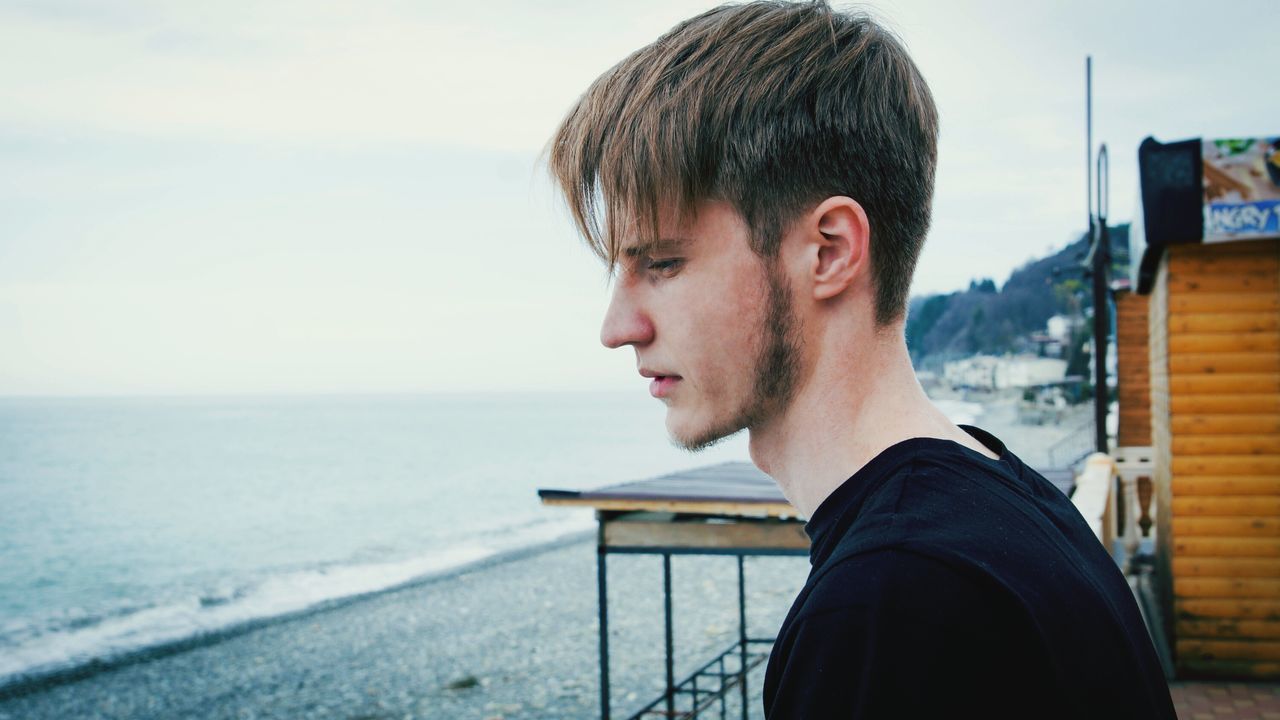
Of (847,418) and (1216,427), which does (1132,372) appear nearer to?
(1216,427)

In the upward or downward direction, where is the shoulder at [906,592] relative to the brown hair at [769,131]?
downward

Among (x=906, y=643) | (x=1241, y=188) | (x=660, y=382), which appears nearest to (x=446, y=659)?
(x=1241, y=188)

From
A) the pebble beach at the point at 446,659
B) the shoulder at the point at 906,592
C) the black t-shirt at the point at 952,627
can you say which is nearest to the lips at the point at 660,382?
the black t-shirt at the point at 952,627

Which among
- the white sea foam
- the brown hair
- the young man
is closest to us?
the young man

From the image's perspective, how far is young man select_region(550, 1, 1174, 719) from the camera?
109 cm

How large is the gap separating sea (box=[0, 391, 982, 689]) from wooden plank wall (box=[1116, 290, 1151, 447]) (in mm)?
7597

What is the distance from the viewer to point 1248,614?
6.63m

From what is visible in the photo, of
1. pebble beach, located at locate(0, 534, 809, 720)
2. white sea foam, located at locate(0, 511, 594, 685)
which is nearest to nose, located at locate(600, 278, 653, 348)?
pebble beach, located at locate(0, 534, 809, 720)

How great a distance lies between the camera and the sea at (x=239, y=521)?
2544 centimetres

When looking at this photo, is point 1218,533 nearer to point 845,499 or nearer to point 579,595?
point 845,499

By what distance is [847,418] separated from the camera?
118 centimetres

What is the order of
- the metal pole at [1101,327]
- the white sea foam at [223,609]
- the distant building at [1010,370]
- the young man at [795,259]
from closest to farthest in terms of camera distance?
the young man at [795,259]
the metal pole at [1101,327]
the white sea foam at [223,609]
the distant building at [1010,370]

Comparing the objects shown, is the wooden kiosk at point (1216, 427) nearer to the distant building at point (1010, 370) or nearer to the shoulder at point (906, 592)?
the shoulder at point (906, 592)

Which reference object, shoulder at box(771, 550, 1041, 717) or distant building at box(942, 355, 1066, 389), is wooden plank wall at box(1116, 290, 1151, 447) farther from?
distant building at box(942, 355, 1066, 389)
